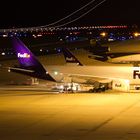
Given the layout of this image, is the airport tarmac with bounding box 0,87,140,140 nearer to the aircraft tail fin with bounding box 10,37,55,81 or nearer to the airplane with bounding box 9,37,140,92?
the airplane with bounding box 9,37,140,92

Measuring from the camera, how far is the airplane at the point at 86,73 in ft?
165

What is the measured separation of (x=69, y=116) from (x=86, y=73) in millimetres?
20032

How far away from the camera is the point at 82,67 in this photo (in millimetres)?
52906

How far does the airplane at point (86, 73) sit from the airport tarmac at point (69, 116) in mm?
3042

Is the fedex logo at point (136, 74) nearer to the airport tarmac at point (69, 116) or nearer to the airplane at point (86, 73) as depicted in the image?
the airplane at point (86, 73)

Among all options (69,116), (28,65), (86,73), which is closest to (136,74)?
(86,73)

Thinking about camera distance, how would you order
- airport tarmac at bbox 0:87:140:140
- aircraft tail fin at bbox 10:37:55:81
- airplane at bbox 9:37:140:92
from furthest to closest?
aircraft tail fin at bbox 10:37:55:81 → airplane at bbox 9:37:140:92 → airport tarmac at bbox 0:87:140:140

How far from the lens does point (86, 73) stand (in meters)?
52.0

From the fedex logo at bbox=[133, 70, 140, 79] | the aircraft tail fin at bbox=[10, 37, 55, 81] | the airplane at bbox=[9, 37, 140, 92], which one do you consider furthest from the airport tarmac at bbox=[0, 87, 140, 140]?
the aircraft tail fin at bbox=[10, 37, 55, 81]

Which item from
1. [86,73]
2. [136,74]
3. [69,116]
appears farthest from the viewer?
[86,73]

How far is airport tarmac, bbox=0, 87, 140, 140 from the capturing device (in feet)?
83.9

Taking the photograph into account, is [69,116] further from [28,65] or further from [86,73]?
[28,65]

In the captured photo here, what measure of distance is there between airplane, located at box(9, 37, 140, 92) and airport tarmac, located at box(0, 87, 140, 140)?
3.04 m

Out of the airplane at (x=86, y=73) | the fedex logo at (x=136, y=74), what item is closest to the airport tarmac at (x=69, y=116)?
the airplane at (x=86, y=73)
